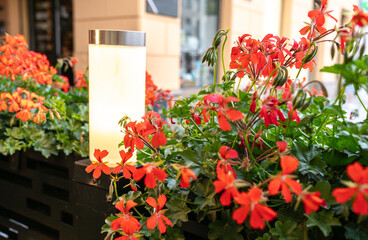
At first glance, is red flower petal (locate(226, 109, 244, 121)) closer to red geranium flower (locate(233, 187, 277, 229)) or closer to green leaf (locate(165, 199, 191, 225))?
red geranium flower (locate(233, 187, 277, 229))

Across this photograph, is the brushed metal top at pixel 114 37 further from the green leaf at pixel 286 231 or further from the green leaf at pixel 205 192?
the green leaf at pixel 286 231

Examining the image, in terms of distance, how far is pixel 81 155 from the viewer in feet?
4.17

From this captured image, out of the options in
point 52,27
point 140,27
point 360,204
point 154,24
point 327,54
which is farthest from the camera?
point 327,54

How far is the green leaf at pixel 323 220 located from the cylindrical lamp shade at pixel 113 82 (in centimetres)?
58

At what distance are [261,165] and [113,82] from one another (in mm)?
489

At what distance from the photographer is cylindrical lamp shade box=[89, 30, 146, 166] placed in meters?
0.97

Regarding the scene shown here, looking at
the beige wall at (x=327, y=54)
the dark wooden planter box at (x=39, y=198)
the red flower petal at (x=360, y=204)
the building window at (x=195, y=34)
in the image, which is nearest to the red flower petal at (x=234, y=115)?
the red flower petal at (x=360, y=204)

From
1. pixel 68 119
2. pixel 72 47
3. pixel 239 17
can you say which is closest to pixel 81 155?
pixel 68 119

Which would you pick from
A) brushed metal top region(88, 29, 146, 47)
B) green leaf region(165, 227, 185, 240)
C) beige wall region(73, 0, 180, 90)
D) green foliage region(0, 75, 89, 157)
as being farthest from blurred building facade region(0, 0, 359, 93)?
green leaf region(165, 227, 185, 240)

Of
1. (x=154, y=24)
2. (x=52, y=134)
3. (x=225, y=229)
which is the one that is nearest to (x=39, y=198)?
(x=52, y=134)

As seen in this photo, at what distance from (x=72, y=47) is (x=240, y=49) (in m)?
4.41

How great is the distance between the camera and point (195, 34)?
503 cm

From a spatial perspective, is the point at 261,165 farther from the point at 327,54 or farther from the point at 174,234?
the point at 327,54

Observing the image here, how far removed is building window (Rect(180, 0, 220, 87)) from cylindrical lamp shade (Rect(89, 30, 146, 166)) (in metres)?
3.87
